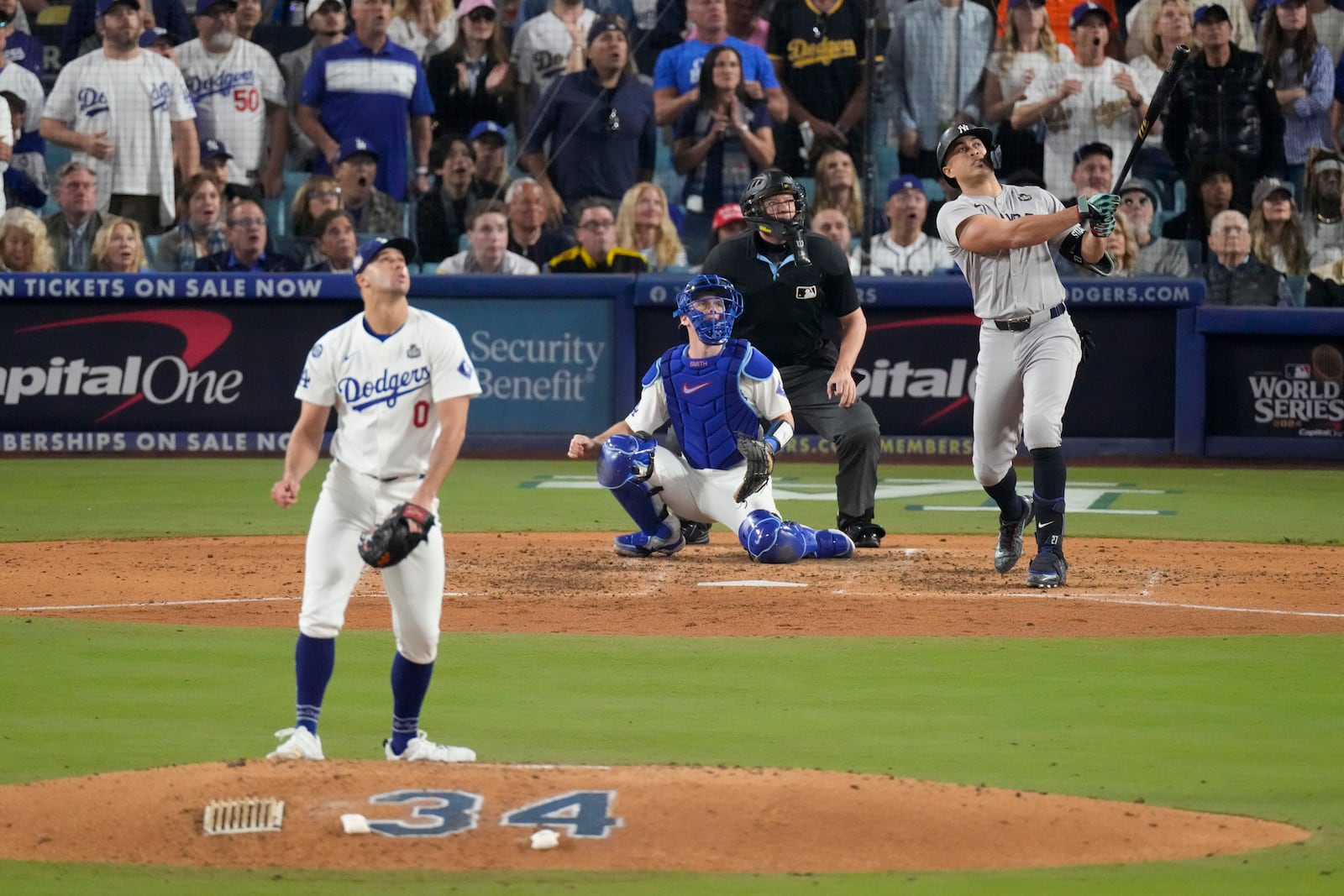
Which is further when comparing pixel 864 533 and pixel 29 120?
pixel 29 120

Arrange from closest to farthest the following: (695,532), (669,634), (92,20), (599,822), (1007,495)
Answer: (599,822)
(669,634)
(1007,495)
(695,532)
(92,20)

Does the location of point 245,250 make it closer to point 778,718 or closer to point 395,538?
point 778,718

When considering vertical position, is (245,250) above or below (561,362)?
above

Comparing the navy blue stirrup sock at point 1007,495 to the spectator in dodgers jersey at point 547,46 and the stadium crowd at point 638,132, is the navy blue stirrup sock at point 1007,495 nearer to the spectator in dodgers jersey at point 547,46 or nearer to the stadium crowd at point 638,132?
the stadium crowd at point 638,132

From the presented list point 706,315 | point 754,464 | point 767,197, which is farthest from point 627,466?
point 767,197

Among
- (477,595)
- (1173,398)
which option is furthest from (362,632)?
(1173,398)

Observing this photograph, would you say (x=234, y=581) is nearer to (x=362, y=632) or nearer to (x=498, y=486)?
(x=362, y=632)
